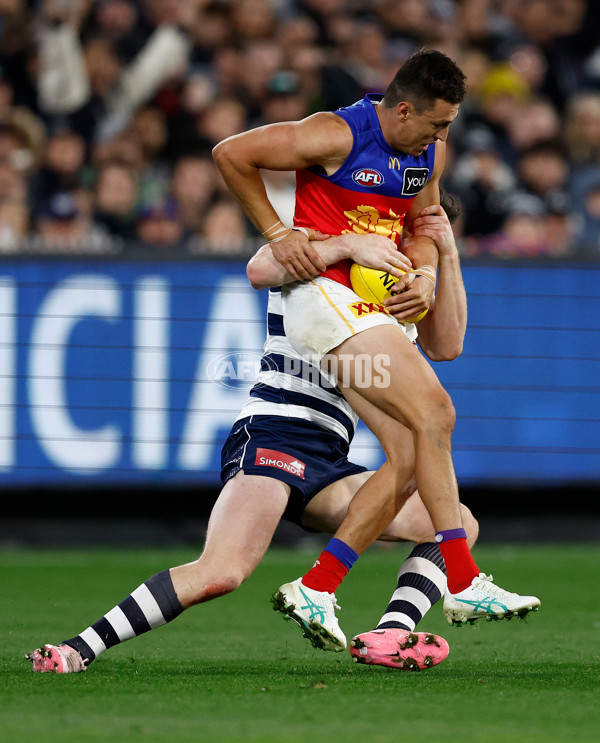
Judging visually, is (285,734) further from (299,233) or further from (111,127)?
(111,127)

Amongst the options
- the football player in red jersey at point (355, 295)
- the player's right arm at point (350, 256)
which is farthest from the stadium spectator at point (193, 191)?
the player's right arm at point (350, 256)

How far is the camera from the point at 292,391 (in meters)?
5.15

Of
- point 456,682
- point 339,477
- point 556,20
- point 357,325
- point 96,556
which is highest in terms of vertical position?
point 556,20

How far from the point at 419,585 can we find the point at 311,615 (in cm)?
63

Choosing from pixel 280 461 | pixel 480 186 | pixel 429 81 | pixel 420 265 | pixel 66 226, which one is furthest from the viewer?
pixel 480 186

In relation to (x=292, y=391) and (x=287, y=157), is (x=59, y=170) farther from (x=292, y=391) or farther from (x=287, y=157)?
(x=287, y=157)

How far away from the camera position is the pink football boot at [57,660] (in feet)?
15.1

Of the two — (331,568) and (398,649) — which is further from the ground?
(331,568)

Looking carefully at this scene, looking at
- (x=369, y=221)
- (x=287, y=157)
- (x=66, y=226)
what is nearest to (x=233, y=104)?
(x=66, y=226)

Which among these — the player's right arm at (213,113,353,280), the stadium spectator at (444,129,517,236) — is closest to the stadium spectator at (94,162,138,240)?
the stadium spectator at (444,129,517,236)

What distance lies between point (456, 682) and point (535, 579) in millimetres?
3674

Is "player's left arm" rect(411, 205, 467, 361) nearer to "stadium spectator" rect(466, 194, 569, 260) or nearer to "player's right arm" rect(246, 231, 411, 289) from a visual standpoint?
"player's right arm" rect(246, 231, 411, 289)

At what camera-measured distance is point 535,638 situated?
606 cm

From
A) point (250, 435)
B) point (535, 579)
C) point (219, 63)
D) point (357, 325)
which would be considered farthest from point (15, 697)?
point (219, 63)
